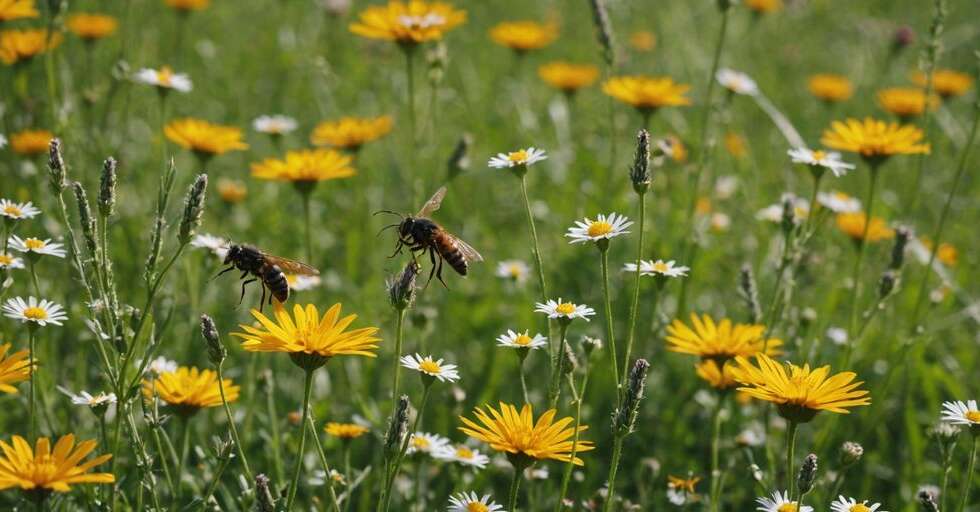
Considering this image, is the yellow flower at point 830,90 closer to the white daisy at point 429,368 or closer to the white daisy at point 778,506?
the white daisy at point 778,506

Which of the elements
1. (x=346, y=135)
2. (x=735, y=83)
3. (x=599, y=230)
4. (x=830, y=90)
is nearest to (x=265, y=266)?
(x=599, y=230)

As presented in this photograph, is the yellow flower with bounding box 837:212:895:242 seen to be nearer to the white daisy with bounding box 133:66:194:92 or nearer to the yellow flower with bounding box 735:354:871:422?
the yellow flower with bounding box 735:354:871:422

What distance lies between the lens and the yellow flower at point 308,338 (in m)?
2.71

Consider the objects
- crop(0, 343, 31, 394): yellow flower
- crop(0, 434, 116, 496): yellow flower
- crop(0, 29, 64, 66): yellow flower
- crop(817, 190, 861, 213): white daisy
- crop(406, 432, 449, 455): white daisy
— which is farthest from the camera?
crop(0, 29, 64, 66): yellow flower

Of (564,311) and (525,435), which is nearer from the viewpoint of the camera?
(525,435)

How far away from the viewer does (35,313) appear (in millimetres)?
3025

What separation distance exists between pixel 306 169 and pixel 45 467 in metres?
2.14

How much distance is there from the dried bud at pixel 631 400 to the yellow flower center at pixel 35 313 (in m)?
1.60

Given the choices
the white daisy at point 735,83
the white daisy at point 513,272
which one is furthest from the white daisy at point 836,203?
the white daisy at point 513,272

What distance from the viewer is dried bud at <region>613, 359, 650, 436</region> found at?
8.73 ft

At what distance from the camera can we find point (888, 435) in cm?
472

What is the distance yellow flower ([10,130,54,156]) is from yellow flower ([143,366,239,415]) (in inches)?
82.8

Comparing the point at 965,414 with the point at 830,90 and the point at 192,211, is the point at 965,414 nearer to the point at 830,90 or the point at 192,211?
the point at 192,211

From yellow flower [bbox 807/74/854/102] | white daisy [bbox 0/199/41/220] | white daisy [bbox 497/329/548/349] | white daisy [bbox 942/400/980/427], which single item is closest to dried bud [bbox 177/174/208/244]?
white daisy [bbox 0/199/41/220]
